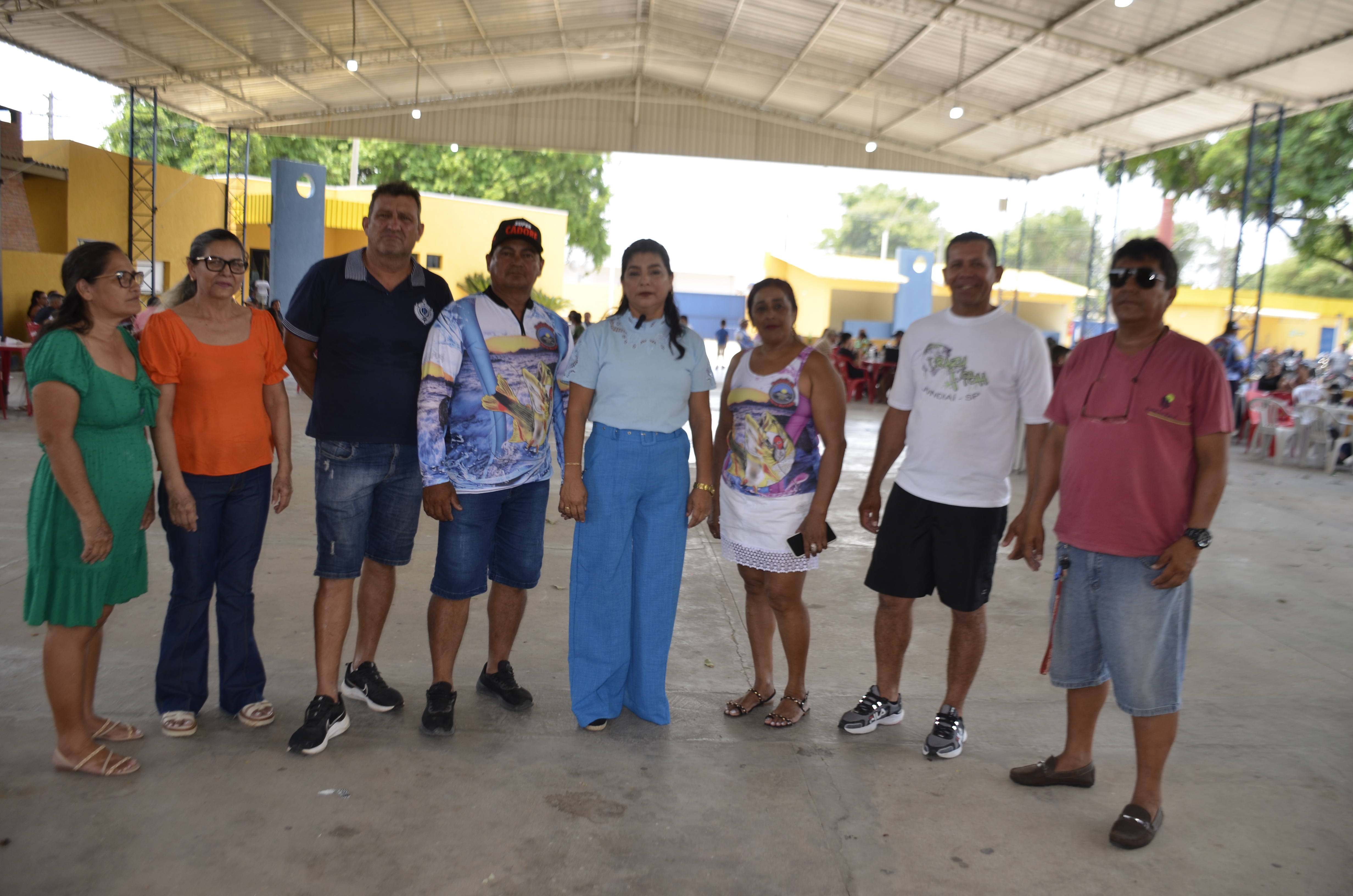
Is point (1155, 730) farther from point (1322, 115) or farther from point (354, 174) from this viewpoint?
point (354, 174)

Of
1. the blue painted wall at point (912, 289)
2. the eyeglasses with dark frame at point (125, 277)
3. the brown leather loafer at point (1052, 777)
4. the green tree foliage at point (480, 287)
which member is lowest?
the brown leather loafer at point (1052, 777)

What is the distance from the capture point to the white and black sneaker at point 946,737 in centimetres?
316

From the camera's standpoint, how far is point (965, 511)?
10.4 ft

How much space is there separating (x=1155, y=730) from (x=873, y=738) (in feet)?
3.01

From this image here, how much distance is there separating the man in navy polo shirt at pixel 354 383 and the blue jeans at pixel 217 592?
21 cm

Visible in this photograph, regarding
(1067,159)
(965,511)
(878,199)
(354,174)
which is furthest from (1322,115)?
(878,199)

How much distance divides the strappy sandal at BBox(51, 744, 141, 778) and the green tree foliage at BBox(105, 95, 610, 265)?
30306 mm

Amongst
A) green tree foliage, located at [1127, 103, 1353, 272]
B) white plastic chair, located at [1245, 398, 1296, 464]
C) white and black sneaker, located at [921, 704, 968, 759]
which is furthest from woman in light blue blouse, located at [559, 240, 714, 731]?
green tree foliage, located at [1127, 103, 1353, 272]

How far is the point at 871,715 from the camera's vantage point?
335cm

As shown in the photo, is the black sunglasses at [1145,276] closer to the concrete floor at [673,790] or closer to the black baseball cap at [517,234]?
the concrete floor at [673,790]

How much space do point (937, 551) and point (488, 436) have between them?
5.00 feet

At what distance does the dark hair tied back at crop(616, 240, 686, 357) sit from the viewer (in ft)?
10.4

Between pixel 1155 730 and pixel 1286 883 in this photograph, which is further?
pixel 1155 730

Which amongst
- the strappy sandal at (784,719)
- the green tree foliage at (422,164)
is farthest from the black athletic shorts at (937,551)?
the green tree foliage at (422,164)
